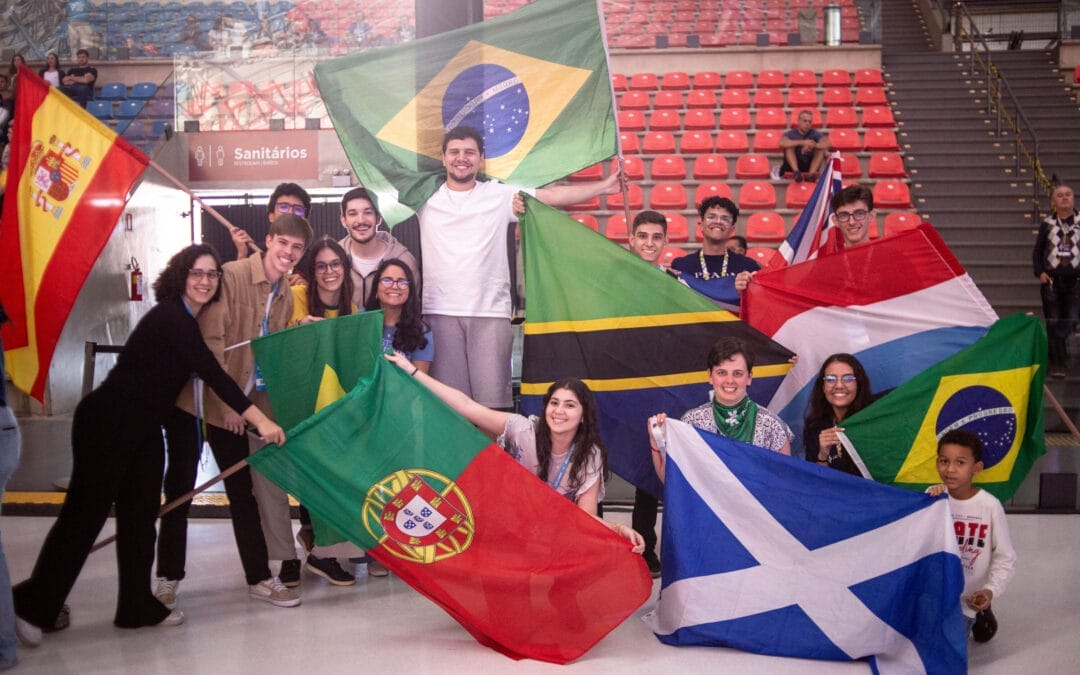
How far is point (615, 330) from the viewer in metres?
4.34

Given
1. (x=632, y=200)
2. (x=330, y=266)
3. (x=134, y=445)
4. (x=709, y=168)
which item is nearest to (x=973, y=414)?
(x=330, y=266)

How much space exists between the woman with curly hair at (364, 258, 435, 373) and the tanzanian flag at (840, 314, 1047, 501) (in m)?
1.74

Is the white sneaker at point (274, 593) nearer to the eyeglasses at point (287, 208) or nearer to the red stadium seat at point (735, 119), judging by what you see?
the eyeglasses at point (287, 208)

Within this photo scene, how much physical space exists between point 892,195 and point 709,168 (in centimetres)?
190

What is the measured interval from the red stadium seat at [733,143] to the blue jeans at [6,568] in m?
9.55

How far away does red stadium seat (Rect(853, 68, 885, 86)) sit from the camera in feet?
42.9

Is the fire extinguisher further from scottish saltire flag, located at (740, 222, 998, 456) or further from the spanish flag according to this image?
scottish saltire flag, located at (740, 222, 998, 456)

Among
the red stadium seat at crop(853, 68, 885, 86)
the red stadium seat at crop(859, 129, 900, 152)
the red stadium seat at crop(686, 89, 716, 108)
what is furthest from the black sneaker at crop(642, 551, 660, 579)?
the red stadium seat at crop(853, 68, 885, 86)

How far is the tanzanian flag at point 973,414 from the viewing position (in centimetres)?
410

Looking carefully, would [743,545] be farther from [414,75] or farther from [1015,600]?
[414,75]

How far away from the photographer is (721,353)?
13.1 ft

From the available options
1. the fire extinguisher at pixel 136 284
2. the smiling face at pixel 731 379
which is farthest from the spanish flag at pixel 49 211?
the fire extinguisher at pixel 136 284

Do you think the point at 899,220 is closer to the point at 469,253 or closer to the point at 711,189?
the point at 711,189

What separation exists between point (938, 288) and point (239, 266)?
9.53 ft
